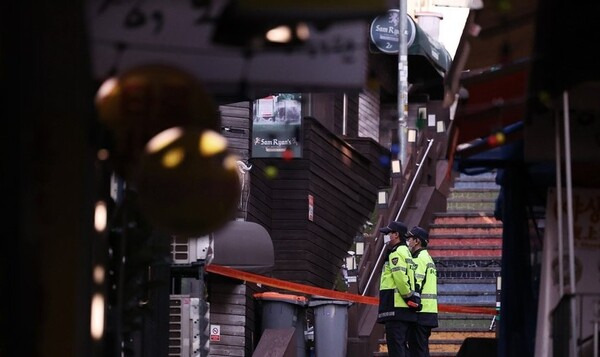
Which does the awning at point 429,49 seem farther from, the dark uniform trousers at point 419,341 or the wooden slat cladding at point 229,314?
the dark uniform trousers at point 419,341

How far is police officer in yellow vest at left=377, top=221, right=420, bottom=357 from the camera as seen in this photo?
18453mm

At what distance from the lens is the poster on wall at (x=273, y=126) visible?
2508cm

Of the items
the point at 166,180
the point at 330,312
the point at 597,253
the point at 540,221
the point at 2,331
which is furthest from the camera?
the point at 330,312

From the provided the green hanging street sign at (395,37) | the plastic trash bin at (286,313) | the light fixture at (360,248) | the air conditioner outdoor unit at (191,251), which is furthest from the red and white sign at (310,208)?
the air conditioner outdoor unit at (191,251)

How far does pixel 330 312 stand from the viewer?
72.2 ft

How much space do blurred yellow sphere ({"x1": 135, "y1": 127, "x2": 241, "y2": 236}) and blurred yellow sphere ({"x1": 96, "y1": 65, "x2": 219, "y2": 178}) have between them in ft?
1.81

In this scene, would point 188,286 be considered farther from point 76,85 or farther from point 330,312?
point 76,85

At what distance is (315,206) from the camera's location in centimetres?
2894

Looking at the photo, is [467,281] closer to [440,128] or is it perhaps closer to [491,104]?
[440,128]

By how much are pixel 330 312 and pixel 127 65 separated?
12.7 m

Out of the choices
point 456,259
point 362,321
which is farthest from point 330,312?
point 456,259

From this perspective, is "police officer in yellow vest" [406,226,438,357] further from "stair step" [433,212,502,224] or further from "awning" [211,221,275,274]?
"stair step" [433,212,502,224]

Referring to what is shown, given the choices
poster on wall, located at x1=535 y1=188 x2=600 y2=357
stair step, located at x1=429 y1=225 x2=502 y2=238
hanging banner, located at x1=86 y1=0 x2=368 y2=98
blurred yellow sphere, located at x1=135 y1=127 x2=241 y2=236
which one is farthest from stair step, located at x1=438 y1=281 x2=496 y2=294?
blurred yellow sphere, located at x1=135 y1=127 x2=241 y2=236

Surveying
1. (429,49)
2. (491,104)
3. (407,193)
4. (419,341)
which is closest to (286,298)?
(407,193)
